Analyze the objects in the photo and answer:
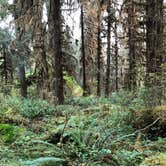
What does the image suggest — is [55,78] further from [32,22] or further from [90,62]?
[90,62]

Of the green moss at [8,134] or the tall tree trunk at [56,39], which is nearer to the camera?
the green moss at [8,134]

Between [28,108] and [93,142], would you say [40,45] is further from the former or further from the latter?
[93,142]

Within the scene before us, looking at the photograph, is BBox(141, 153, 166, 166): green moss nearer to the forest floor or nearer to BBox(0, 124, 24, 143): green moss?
the forest floor

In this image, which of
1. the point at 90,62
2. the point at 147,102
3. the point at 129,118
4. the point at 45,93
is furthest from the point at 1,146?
the point at 90,62

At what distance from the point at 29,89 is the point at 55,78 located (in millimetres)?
10357

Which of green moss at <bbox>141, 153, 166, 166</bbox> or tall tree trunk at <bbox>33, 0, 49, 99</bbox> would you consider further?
tall tree trunk at <bbox>33, 0, 49, 99</bbox>

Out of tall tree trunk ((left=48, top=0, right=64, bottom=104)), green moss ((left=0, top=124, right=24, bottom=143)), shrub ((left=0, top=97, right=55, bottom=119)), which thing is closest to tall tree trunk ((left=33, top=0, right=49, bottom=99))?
tall tree trunk ((left=48, top=0, right=64, bottom=104))

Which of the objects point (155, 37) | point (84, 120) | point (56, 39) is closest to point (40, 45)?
point (56, 39)

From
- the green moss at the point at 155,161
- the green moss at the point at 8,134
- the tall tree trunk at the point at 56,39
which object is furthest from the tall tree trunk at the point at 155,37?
the green moss at the point at 155,161

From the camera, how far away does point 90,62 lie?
25484 millimetres

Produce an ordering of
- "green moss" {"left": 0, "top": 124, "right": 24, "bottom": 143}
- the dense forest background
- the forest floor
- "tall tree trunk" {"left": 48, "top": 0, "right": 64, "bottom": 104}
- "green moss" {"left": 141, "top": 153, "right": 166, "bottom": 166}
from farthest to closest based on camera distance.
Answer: "tall tree trunk" {"left": 48, "top": 0, "right": 64, "bottom": 104} < "green moss" {"left": 0, "top": 124, "right": 24, "bottom": 143} < the dense forest background < the forest floor < "green moss" {"left": 141, "top": 153, "right": 166, "bottom": 166}

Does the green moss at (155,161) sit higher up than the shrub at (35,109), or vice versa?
the shrub at (35,109)

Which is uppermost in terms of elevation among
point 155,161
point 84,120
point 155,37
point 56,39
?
point 56,39

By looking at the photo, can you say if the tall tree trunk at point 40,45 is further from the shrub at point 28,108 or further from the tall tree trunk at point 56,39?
the shrub at point 28,108
